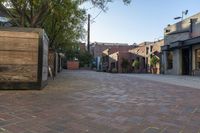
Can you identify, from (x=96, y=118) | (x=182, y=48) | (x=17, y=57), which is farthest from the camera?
(x=182, y=48)

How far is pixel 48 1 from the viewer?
36.4 feet

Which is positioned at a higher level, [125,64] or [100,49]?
[100,49]

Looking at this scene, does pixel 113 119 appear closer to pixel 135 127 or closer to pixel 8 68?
pixel 135 127

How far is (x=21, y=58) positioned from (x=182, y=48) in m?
23.3

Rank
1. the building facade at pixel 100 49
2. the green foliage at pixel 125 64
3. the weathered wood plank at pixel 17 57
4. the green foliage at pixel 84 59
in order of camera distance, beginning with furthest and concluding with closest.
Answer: the building facade at pixel 100 49 < the green foliage at pixel 84 59 < the green foliage at pixel 125 64 < the weathered wood plank at pixel 17 57

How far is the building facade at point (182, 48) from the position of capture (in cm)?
2723

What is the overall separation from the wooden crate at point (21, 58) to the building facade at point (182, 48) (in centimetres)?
1925

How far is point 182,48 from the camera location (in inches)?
1156

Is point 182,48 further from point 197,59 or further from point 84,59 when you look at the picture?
point 84,59

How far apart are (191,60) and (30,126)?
2579cm

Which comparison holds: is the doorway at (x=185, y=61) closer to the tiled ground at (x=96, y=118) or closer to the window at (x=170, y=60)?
the window at (x=170, y=60)

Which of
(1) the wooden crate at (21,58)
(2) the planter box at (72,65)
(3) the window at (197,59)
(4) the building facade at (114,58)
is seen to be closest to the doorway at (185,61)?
(3) the window at (197,59)

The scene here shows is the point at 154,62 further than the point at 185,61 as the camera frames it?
Yes

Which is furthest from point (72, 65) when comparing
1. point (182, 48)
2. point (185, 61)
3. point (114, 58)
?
point (182, 48)
